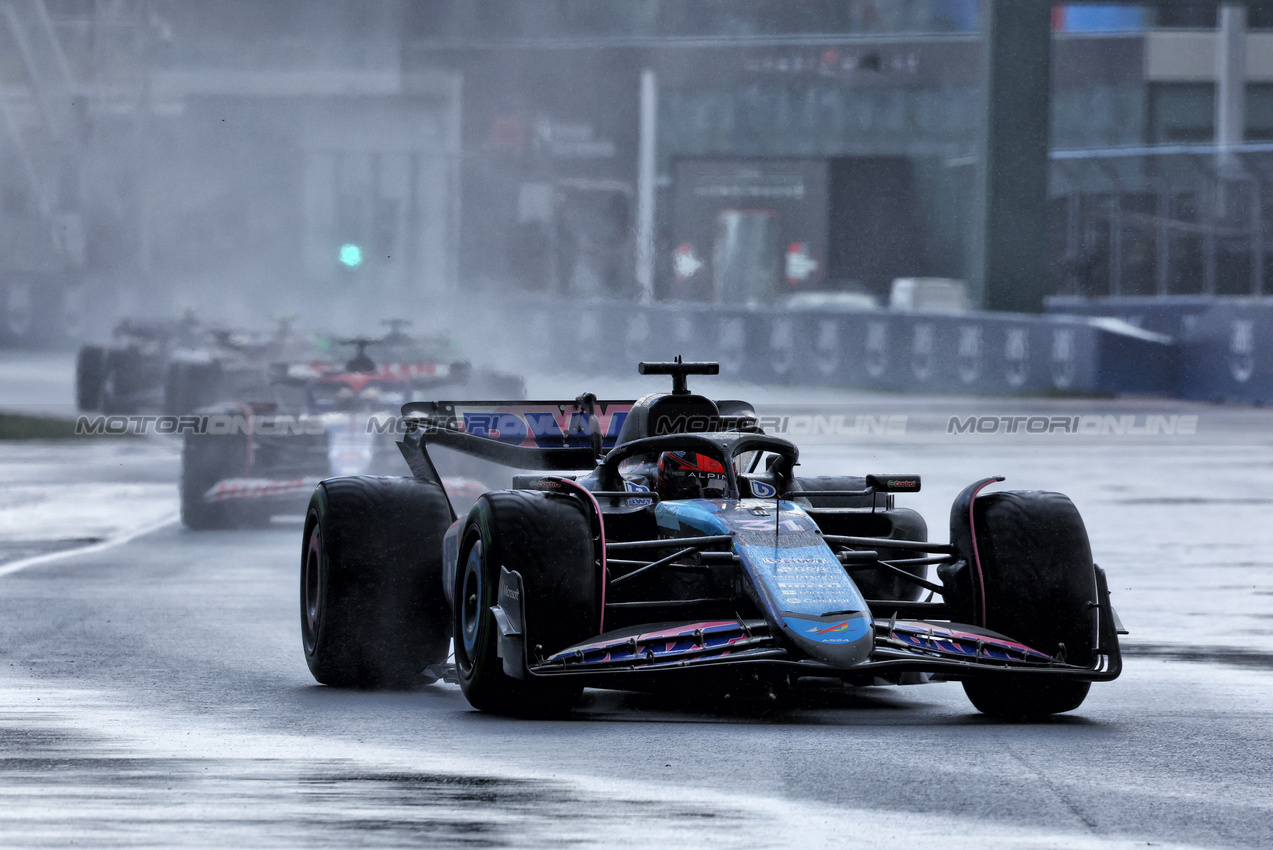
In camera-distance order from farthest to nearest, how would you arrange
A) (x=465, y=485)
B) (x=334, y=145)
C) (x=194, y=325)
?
(x=334, y=145) < (x=194, y=325) < (x=465, y=485)

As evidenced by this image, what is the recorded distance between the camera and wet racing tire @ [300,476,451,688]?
351 inches

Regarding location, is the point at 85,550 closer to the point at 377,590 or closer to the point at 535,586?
the point at 377,590

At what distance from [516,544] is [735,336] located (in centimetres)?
2722

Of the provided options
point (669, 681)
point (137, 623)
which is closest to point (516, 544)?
point (669, 681)

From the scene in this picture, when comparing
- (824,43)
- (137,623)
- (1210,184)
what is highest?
(824,43)

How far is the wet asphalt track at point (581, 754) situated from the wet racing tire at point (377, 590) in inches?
9.1

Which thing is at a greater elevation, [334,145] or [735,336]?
[334,145]

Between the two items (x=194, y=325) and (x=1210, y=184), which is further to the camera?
(x=1210, y=184)

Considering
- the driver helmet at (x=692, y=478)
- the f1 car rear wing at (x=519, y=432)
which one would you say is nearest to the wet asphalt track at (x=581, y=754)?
the driver helmet at (x=692, y=478)

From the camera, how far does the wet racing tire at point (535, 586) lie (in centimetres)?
777

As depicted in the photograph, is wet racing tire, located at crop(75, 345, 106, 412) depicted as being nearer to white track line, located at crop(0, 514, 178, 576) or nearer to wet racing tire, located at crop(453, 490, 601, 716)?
white track line, located at crop(0, 514, 178, 576)

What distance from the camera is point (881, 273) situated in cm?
5562

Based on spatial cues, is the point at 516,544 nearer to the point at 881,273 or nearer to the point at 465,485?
the point at 465,485

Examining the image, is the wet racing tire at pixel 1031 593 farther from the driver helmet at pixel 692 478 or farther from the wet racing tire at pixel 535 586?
the wet racing tire at pixel 535 586
